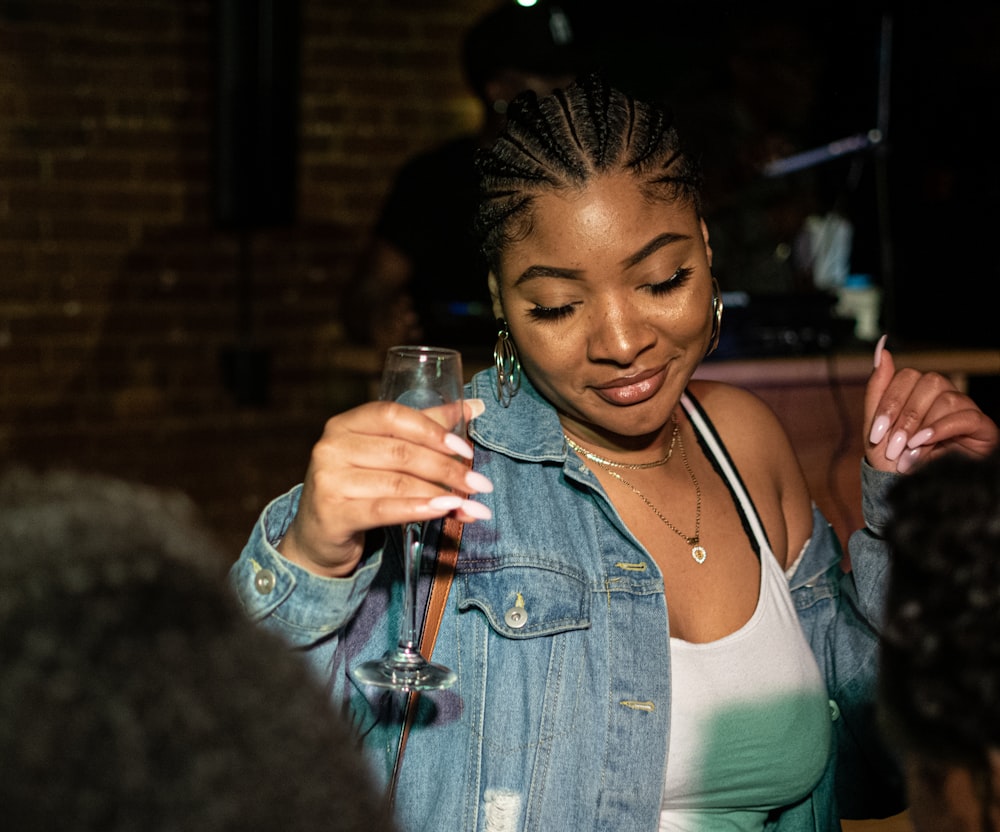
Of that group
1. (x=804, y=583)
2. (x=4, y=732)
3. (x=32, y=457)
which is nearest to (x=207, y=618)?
(x=4, y=732)

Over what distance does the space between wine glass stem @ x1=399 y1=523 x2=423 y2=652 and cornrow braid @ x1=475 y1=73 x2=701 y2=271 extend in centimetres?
46

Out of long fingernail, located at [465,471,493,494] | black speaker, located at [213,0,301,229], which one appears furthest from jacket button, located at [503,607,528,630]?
black speaker, located at [213,0,301,229]

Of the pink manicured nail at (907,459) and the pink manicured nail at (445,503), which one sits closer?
the pink manicured nail at (445,503)

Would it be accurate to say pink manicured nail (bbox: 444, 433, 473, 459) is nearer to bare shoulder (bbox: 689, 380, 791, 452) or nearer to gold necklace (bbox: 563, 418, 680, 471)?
gold necklace (bbox: 563, 418, 680, 471)

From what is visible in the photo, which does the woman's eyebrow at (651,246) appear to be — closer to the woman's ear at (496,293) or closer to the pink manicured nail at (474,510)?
the woman's ear at (496,293)

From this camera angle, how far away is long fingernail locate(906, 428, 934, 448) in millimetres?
1549

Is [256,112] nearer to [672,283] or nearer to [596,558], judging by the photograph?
[672,283]

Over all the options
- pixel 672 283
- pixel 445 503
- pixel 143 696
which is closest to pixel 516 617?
pixel 445 503

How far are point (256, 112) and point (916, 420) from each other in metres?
3.05

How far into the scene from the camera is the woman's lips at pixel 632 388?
1554mm

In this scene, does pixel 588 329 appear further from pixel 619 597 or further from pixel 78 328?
pixel 78 328

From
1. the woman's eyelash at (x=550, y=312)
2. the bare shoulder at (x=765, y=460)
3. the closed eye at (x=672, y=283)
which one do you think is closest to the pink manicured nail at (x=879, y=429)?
the bare shoulder at (x=765, y=460)

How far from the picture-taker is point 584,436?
66.3 inches

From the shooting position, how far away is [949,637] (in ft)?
2.70
